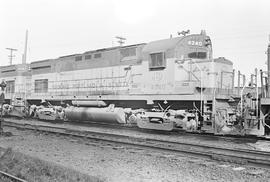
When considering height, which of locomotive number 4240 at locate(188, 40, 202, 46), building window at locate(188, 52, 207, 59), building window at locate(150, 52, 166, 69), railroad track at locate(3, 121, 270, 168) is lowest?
railroad track at locate(3, 121, 270, 168)

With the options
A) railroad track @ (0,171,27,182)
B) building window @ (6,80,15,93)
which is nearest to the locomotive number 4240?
railroad track @ (0,171,27,182)

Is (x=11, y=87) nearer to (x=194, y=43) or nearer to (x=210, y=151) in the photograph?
(x=194, y=43)

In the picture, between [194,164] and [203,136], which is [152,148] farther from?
[203,136]

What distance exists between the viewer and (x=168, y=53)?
11023mm

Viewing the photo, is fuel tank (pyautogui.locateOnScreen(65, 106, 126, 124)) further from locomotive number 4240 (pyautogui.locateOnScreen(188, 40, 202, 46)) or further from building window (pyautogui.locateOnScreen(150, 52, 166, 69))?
locomotive number 4240 (pyautogui.locateOnScreen(188, 40, 202, 46))

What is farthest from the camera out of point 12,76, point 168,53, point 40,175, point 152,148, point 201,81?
point 12,76

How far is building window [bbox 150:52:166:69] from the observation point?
11203 millimetres

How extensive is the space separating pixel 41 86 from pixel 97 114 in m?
5.38

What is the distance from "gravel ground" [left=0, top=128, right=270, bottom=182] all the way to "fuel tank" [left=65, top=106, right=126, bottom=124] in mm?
3411

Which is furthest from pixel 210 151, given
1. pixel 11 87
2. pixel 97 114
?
pixel 11 87

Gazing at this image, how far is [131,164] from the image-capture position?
643 cm

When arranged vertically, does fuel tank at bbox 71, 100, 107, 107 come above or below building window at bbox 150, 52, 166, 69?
below

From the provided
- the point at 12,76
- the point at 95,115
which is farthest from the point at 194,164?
the point at 12,76

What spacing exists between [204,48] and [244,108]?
11.0 feet
